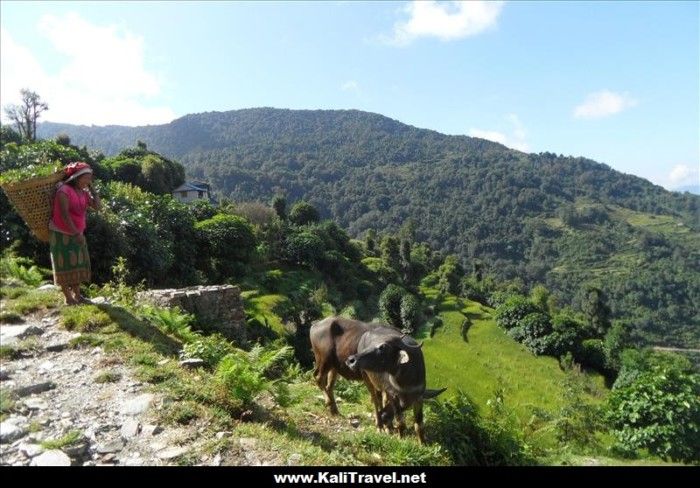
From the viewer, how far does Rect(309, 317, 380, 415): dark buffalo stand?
21.5ft

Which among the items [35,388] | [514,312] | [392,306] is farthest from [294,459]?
[514,312]

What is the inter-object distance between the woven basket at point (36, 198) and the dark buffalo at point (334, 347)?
14.8 ft

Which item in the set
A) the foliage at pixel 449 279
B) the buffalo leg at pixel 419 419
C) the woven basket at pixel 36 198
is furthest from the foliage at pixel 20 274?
the foliage at pixel 449 279

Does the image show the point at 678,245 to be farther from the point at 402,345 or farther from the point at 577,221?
the point at 402,345

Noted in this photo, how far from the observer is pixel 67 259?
25.2 feet

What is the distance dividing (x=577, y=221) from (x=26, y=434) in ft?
594

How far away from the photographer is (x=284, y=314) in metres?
27.9

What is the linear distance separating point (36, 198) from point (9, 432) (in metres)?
3.97

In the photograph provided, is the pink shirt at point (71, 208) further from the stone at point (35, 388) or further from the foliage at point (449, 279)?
the foliage at point (449, 279)

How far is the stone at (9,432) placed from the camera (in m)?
4.59

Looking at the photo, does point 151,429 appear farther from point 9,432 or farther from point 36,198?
point 36,198

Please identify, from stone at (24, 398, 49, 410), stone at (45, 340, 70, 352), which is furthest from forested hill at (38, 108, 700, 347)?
stone at (24, 398, 49, 410)
